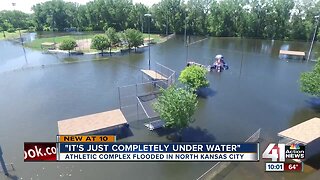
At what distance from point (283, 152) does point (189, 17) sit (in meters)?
73.8

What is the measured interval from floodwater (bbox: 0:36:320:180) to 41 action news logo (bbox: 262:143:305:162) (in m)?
1.70

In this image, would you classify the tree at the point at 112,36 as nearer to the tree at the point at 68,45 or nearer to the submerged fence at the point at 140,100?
the tree at the point at 68,45

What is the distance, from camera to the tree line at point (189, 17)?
75812 millimetres

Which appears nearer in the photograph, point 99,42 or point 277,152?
point 277,152

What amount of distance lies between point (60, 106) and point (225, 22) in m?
63.2

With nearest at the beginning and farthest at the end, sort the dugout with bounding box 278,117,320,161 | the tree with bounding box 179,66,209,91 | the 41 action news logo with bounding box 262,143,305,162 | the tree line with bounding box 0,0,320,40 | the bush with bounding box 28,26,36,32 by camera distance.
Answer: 1. the 41 action news logo with bounding box 262,143,305,162
2. the dugout with bounding box 278,117,320,161
3. the tree with bounding box 179,66,209,91
4. the tree line with bounding box 0,0,320,40
5. the bush with bounding box 28,26,36,32

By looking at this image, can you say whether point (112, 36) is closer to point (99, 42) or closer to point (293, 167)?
point (99, 42)

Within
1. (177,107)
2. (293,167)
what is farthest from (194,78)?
(293,167)

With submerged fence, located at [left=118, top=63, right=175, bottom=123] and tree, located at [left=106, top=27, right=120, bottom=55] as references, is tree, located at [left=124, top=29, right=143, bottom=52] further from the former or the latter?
submerged fence, located at [left=118, top=63, right=175, bottom=123]

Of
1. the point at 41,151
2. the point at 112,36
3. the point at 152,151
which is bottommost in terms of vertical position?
the point at 41,151

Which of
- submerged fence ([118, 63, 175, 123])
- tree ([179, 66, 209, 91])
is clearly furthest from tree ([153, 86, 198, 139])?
tree ([179, 66, 209, 91])

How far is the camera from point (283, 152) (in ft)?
58.1

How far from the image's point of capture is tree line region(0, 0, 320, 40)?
249ft

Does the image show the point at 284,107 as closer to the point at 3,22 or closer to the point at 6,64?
the point at 6,64
